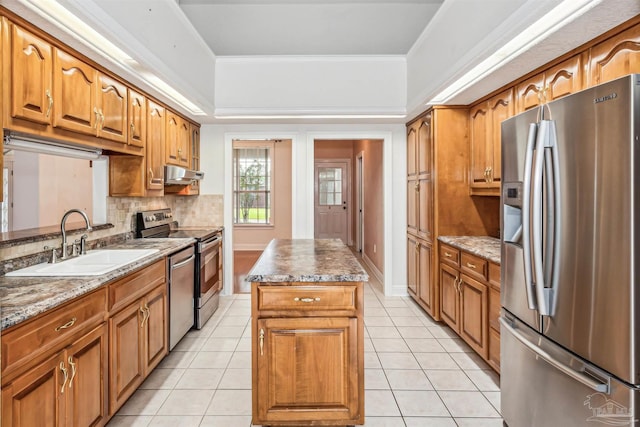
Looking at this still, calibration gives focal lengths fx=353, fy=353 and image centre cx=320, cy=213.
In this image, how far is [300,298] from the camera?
1816 mm

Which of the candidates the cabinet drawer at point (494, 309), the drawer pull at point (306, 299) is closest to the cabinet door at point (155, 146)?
the drawer pull at point (306, 299)

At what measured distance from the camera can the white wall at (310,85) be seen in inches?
156

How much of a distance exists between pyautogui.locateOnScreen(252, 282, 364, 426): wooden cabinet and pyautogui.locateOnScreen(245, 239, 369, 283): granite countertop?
0.06 m

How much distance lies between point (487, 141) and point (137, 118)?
118 inches

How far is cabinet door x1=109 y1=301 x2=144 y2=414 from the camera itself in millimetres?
1895

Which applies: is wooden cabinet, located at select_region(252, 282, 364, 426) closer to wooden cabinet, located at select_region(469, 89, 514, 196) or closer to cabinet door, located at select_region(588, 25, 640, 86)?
cabinet door, located at select_region(588, 25, 640, 86)

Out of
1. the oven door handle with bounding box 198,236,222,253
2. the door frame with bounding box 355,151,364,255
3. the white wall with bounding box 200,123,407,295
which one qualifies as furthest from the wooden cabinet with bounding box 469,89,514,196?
the door frame with bounding box 355,151,364,255

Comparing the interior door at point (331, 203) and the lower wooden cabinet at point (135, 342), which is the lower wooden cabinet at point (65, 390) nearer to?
the lower wooden cabinet at point (135, 342)

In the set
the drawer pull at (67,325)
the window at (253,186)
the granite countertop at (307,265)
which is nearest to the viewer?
the drawer pull at (67,325)

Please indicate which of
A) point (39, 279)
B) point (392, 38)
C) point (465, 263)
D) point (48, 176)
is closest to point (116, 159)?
point (48, 176)

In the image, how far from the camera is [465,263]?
2910 millimetres

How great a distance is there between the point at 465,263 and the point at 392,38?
232 cm

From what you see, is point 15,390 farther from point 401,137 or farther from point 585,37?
point 401,137

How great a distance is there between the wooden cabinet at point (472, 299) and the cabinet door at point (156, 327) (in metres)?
2.35
